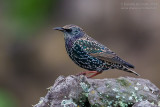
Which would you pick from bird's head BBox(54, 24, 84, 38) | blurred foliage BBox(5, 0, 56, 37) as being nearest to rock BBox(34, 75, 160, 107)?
bird's head BBox(54, 24, 84, 38)

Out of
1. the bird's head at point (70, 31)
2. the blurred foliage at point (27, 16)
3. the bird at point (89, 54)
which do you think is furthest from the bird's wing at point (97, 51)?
the blurred foliage at point (27, 16)

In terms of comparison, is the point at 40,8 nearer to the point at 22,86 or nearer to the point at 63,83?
the point at 22,86

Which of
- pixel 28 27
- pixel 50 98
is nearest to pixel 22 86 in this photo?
pixel 28 27

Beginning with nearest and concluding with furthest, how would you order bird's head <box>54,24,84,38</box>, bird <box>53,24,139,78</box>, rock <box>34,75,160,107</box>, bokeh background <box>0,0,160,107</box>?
1. rock <box>34,75,160,107</box>
2. bird <box>53,24,139,78</box>
3. bird's head <box>54,24,84,38</box>
4. bokeh background <box>0,0,160,107</box>

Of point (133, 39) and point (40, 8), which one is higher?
point (40, 8)

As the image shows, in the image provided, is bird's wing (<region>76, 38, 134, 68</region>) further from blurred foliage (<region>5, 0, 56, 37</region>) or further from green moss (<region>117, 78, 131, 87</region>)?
blurred foliage (<region>5, 0, 56, 37</region>)

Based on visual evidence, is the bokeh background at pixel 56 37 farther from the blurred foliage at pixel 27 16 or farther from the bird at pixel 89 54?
the bird at pixel 89 54
